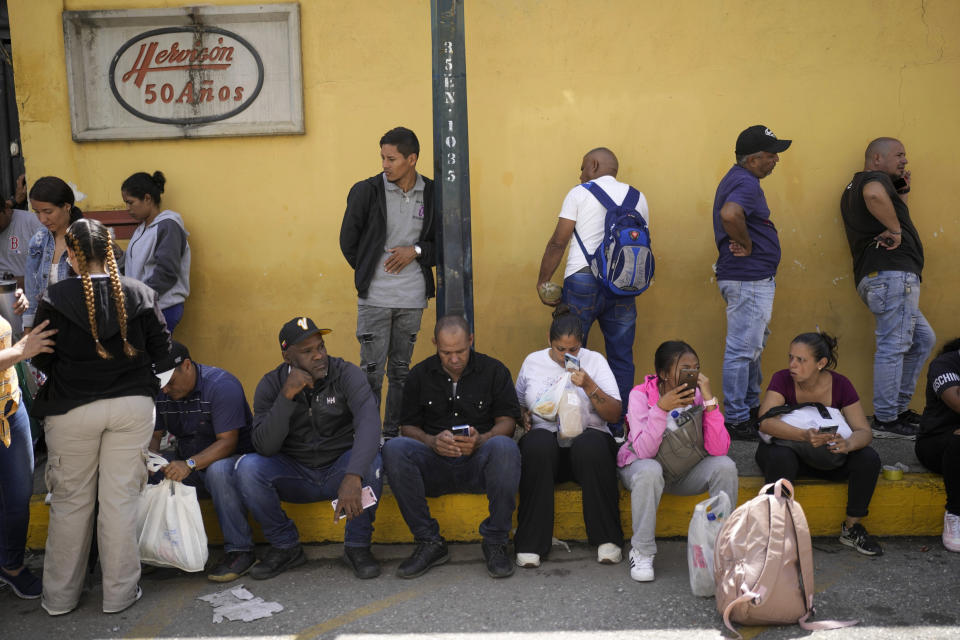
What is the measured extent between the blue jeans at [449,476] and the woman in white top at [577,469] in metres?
0.09

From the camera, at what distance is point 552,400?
4730mm

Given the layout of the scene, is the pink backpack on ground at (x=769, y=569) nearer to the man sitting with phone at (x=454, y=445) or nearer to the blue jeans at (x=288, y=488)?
the man sitting with phone at (x=454, y=445)

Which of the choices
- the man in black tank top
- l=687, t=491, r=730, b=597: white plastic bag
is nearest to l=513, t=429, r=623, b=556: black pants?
l=687, t=491, r=730, b=597: white plastic bag

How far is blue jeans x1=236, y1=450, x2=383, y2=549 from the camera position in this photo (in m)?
4.48

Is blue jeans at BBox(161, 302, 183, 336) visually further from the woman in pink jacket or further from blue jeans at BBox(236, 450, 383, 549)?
the woman in pink jacket

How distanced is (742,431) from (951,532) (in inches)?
52.7

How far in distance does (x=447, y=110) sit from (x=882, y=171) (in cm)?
299

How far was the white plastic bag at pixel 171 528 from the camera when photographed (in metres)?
4.32

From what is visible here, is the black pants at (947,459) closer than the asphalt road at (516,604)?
No

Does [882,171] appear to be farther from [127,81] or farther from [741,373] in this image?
[127,81]

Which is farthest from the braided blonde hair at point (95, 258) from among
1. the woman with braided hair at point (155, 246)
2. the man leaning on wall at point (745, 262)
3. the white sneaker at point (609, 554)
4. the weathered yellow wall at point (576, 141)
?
the man leaning on wall at point (745, 262)

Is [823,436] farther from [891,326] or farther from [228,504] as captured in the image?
[228,504]

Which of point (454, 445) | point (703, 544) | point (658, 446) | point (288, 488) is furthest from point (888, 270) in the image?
point (288, 488)

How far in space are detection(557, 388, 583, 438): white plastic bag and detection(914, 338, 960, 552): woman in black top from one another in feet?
6.04
